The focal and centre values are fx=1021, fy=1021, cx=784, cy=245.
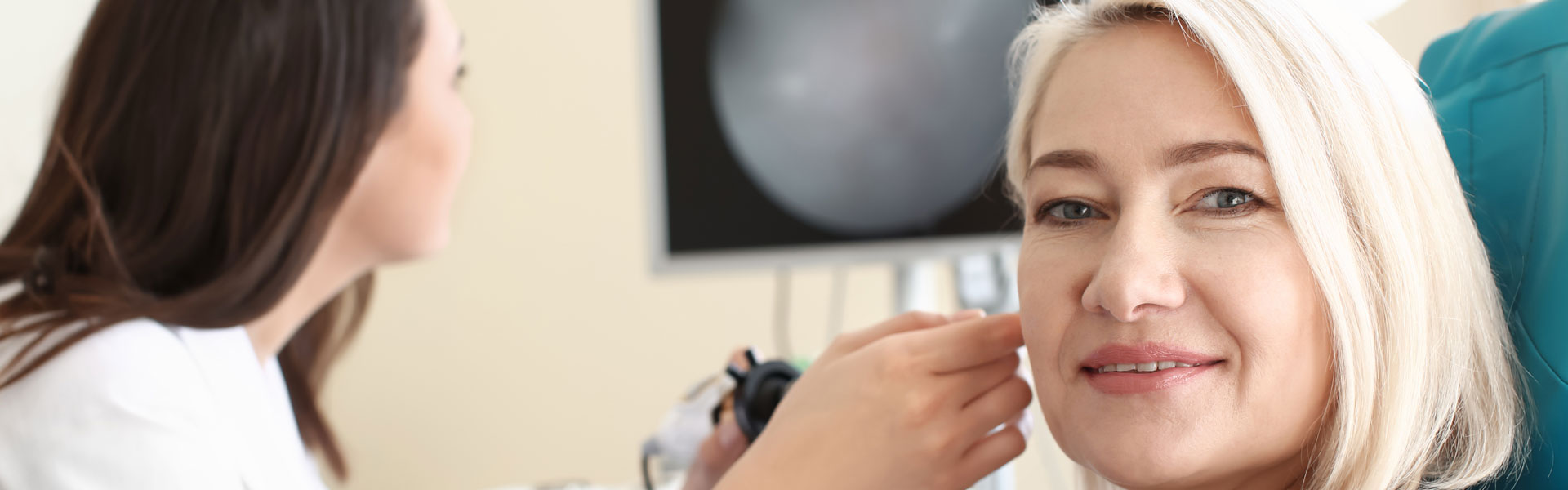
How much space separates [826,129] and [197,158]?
31.0 inches

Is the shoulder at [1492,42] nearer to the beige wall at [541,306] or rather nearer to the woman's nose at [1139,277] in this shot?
the woman's nose at [1139,277]

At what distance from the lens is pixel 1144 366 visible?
2.35 ft

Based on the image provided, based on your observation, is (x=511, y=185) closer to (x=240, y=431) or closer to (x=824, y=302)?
(x=824, y=302)

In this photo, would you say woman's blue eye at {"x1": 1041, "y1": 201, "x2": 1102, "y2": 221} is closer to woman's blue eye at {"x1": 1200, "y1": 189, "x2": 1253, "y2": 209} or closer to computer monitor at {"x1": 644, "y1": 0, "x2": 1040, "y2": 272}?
woman's blue eye at {"x1": 1200, "y1": 189, "x2": 1253, "y2": 209}

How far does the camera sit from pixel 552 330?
229cm

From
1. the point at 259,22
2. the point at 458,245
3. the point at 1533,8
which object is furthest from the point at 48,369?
the point at 458,245

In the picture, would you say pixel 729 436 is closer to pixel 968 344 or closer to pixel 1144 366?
pixel 968 344

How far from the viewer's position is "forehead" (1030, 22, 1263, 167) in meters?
0.71

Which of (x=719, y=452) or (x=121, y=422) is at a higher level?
(x=121, y=422)

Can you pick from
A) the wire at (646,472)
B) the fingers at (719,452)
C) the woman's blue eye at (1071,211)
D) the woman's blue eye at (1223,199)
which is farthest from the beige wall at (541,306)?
the woman's blue eye at (1223,199)

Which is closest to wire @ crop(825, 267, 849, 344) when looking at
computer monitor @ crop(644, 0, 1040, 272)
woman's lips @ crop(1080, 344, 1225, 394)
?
computer monitor @ crop(644, 0, 1040, 272)

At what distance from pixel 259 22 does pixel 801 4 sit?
0.73 meters

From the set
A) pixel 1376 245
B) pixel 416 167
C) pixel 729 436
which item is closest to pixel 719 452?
pixel 729 436

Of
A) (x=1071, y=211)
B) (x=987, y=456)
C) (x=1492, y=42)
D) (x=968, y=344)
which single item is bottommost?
(x=987, y=456)
